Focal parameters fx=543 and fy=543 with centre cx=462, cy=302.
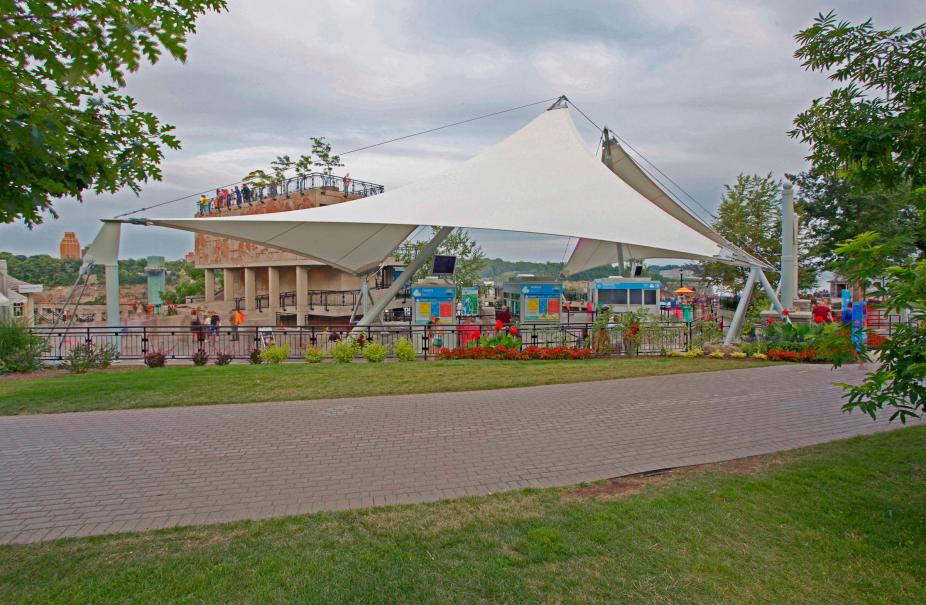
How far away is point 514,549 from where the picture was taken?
3709mm

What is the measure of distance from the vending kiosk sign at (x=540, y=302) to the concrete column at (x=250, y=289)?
2661 centimetres

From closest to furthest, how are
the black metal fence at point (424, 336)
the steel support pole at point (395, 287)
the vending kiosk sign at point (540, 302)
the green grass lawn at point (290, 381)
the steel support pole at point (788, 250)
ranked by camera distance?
1. the green grass lawn at point (290, 381)
2. the black metal fence at point (424, 336)
3. the steel support pole at point (395, 287)
4. the steel support pole at point (788, 250)
5. the vending kiosk sign at point (540, 302)

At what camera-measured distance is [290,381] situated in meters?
10.3

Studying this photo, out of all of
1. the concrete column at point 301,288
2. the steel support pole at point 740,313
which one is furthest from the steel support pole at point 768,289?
the concrete column at point 301,288

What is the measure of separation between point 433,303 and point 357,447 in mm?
12082

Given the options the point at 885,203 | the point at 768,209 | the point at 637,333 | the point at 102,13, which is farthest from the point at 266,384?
the point at 885,203

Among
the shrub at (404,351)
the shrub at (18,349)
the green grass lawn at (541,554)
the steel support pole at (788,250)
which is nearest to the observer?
the green grass lawn at (541,554)

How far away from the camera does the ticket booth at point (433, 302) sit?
18.2 m

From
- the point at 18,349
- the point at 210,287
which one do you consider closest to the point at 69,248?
the point at 210,287

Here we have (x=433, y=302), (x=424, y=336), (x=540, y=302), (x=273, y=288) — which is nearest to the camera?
(x=424, y=336)

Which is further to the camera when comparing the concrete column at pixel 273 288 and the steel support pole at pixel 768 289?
the concrete column at pixel 273 288

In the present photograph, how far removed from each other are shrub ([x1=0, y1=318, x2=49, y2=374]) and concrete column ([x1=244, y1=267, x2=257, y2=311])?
88.6ft

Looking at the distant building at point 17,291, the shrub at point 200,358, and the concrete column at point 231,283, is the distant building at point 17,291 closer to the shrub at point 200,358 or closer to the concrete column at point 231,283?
the concrete column at point 231,283

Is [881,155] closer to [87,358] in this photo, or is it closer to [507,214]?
[507,214]
